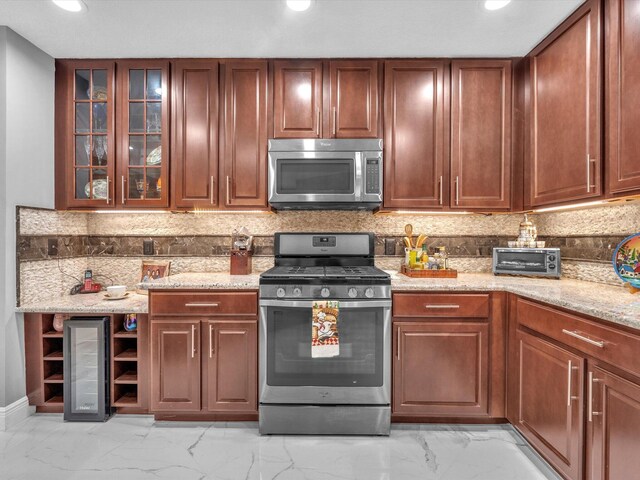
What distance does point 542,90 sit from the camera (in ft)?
7.20

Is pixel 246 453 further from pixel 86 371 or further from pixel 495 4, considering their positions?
pixel 495 4

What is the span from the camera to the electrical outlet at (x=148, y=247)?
280 cm

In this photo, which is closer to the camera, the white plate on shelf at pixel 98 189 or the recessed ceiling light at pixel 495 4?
the recessed ceiling light at pixel 495 4

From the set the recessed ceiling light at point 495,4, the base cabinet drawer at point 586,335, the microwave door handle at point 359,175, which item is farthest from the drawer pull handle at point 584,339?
the recessed ceiling light at point 495,4

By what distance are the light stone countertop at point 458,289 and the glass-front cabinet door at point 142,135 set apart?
0.70m

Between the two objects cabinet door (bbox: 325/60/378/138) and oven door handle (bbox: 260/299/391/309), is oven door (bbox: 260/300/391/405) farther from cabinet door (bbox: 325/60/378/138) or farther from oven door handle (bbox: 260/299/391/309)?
cabinet door (bbox: 325/60/378/138)

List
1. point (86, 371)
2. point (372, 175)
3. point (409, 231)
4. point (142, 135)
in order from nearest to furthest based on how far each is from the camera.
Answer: point (86, 371) → point (372, 175) → point (142, 135) → point (409, 231)

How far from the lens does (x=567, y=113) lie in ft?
6.48

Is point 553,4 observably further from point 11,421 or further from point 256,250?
point 11,421

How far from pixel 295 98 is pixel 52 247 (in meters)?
2.07

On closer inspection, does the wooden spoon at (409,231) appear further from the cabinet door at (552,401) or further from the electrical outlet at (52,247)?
the electrical outlet at (52,247)

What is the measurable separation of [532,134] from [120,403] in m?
3.28

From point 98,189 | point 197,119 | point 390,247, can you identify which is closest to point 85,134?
point 98,189

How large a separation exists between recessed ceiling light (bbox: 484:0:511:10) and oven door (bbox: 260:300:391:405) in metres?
1.77
